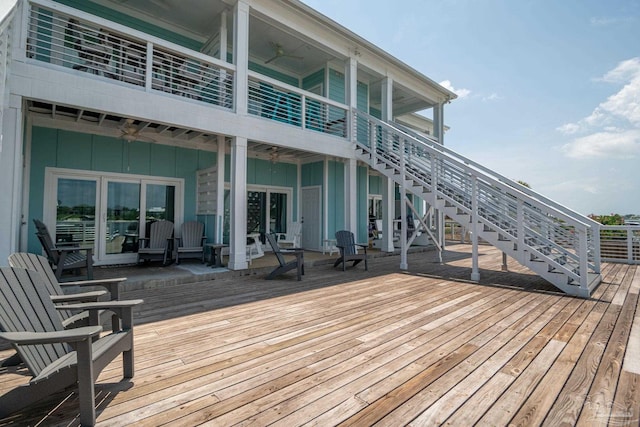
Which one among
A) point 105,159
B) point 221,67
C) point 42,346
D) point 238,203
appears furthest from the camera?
point 105,159

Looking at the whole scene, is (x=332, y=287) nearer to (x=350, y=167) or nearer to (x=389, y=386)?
(x=389, y=386)

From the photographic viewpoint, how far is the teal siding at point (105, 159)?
5.64 meters

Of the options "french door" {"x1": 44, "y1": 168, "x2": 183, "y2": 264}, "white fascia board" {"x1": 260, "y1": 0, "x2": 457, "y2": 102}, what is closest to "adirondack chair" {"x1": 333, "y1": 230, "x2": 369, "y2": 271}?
"french door" {"x1": 44, "y1": 168, "x2": 183, "y2": 264}

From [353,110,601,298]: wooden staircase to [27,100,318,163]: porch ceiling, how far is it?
413 centimetres

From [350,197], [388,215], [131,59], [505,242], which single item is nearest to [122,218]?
[131,59]

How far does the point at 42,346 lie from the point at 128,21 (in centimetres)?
751

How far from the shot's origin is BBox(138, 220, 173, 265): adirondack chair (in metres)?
6.07

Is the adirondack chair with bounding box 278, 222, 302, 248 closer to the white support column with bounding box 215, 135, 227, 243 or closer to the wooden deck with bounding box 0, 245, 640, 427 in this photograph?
the white support column with bounding box 215, 135, 227, 243

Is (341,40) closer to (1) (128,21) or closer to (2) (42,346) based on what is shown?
(1) (128,21)

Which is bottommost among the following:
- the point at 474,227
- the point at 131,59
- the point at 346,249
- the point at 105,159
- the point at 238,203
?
→ the point at 346,249

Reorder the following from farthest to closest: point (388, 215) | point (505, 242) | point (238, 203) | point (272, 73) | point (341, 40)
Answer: point (272, 73) < point (388, 215) < point (341, 40) < point (238, 203) < point (505, 242)

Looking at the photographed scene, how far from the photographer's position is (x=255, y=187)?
8719mm

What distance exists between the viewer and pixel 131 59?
5.16 m

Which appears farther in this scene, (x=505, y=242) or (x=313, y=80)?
(x=313, y=80)
